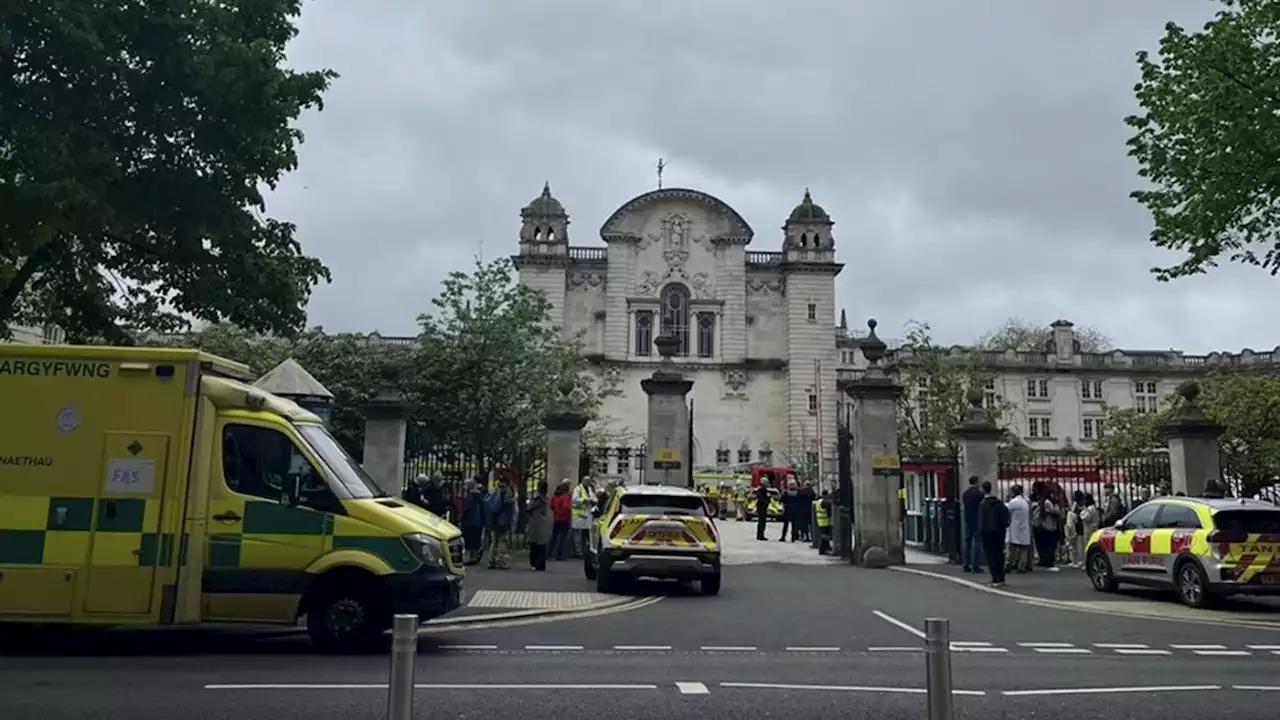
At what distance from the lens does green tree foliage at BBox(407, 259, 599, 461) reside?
29562mm

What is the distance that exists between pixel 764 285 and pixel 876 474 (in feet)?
162

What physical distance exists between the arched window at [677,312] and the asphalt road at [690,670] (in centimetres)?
5592

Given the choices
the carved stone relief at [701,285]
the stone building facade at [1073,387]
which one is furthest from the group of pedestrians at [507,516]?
the stone building facade at [1073,387]

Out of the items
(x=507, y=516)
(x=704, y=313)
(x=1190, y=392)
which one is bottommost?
(x=507, y=516)

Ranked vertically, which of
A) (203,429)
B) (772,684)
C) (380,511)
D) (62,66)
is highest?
(62,66)

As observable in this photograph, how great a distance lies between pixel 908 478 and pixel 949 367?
61.8 ft

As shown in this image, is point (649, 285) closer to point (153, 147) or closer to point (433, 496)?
point (433, 496)

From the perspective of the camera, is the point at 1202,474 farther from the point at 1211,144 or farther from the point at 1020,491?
the point at 1211,144

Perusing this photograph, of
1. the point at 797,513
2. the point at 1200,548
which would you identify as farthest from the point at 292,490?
the point at 797,513

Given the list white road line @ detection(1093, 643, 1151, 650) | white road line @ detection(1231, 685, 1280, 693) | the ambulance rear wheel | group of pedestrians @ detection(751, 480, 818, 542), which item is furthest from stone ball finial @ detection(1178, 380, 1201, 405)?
the ambulance rear wheel

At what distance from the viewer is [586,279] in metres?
71.6

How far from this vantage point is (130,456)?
1098 centimetres

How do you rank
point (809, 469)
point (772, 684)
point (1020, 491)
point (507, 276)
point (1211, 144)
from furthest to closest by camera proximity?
1. point (809, 469)
2. point (507, 276)
3. point (1020, 491)
4. point (1211, 144)
5. point (772, 684)

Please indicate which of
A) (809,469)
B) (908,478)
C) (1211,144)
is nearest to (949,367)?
(809,469)
